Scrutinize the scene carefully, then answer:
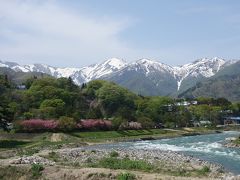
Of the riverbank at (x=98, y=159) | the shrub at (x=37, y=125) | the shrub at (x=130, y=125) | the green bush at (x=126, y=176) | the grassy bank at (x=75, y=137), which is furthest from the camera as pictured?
the shrub at (x=130, y=125)

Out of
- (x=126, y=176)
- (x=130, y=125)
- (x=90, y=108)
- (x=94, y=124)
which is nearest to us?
(x=126, y=176)

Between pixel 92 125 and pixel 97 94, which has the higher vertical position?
pixel 97 94

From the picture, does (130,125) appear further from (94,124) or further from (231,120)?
(231,120)

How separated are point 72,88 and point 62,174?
393 ft

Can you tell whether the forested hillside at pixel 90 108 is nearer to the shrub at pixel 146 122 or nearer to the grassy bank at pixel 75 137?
Answer: the shrub at pixel 146 122

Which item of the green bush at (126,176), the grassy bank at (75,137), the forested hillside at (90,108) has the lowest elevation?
the green bush at (126,176)

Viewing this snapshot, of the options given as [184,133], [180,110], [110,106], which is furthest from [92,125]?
[180,110]

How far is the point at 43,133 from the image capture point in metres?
92.2

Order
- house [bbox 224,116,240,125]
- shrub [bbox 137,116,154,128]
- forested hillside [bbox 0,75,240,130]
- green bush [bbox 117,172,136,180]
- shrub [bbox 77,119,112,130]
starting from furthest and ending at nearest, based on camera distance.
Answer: house [bbox 224,116,240,125]
shrub [bbox 137,116,154,128]
forested hillside [bbox 0,75,240,130]
shrub [bbox 77,119,112,130]
green bush [bbox 117,172,136,180]

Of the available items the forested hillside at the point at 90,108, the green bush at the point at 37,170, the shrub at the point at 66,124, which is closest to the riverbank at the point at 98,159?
the green bush at the point at 37,170

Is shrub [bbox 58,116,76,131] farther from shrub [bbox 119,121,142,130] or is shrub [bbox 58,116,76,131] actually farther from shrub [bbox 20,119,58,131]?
shrub [bbox 119,121,142,130]

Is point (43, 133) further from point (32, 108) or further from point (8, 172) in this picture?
point (8, 172)

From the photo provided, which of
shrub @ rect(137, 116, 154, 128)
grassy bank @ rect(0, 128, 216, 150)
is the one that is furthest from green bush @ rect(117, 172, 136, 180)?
shrub @ rect(137, 116, 154, 128)

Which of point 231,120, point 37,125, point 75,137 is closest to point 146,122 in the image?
point 75,137
